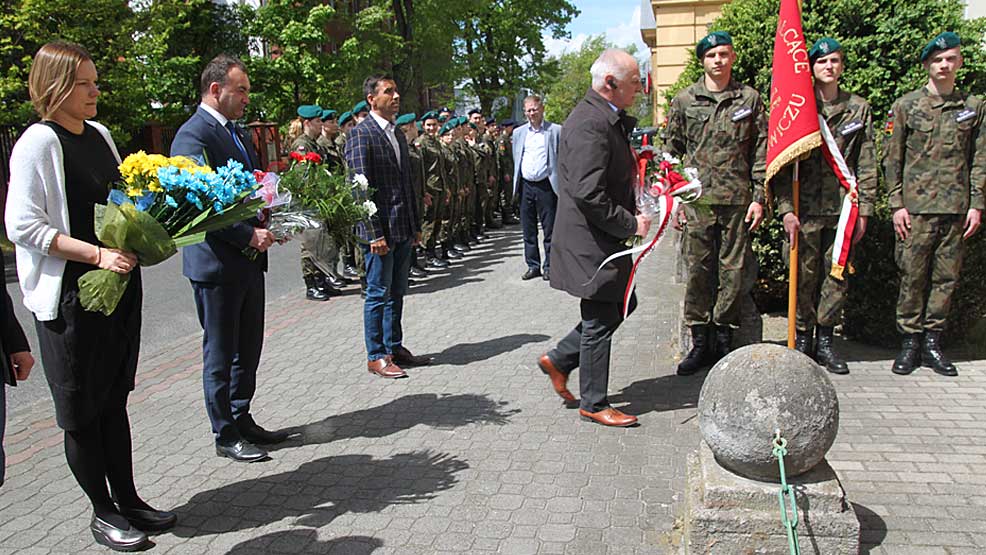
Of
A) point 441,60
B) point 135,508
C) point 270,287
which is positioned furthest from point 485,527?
→ point 441,60

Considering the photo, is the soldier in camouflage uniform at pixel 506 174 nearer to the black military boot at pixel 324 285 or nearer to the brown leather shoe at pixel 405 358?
the black military boot at pixel 324 285

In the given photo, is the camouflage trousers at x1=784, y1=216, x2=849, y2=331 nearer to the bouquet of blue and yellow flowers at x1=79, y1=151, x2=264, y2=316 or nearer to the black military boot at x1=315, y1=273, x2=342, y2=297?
the bouquet of blue and yellow flowers at x1=79, y1=151, x2=264, y2=316

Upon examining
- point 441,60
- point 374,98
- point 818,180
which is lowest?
point 818,180

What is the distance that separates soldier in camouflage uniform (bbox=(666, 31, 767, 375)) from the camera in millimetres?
5719

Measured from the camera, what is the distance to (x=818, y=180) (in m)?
5.79

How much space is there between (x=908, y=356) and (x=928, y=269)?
0.65m

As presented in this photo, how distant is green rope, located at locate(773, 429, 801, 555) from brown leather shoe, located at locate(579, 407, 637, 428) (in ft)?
6.03

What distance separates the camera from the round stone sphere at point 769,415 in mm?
3244

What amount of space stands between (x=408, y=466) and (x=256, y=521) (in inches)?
36.6

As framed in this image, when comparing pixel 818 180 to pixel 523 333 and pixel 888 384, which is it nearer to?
pixel 888 384

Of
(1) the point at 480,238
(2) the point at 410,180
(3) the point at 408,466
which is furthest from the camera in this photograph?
(1) the point at 480,238

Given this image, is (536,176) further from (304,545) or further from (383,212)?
(304,545)

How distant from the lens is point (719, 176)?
18.9 feet

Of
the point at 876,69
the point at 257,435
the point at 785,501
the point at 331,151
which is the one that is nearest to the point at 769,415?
the point at 785,501
